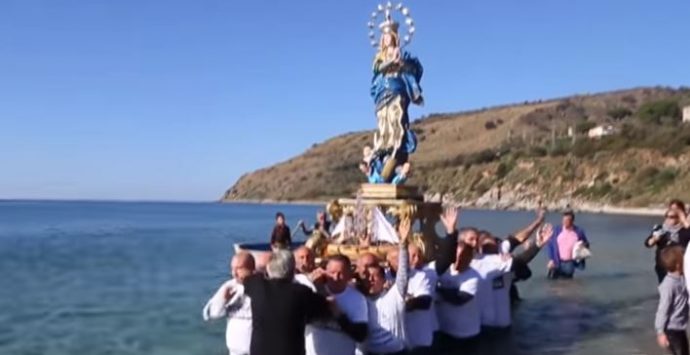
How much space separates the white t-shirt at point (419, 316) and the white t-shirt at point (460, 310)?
892 millimetres

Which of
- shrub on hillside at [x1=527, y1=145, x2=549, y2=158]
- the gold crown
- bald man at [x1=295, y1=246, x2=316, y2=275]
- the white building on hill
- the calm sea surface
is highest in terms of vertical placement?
the white building on hill

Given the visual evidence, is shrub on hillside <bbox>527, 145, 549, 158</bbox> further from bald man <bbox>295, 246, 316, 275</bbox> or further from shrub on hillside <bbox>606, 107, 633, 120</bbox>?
bald man <bbox>295, 246, 316, 275</bbox>

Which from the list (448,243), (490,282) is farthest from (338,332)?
(490,282)

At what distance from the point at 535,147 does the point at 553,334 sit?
97.8 metres

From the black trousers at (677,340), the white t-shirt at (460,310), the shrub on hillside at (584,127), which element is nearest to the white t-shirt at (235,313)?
the white t-shirt at (460,310)

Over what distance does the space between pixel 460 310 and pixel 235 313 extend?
13.4ft

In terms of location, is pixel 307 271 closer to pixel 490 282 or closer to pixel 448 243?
pixel 448 243

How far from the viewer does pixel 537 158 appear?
100875 millimetres

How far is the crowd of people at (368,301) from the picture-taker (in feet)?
18.8

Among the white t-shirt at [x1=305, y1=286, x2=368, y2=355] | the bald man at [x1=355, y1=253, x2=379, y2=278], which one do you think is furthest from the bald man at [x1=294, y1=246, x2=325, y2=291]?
the bald man at [x1=355, y1=253, x2=379, y2=278]

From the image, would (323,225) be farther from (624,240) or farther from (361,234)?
(624,240)

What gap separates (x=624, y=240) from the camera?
36.6 metres

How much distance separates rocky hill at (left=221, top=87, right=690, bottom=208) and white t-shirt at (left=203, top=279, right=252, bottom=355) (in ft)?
222

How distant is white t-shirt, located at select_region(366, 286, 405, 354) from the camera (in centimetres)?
739
